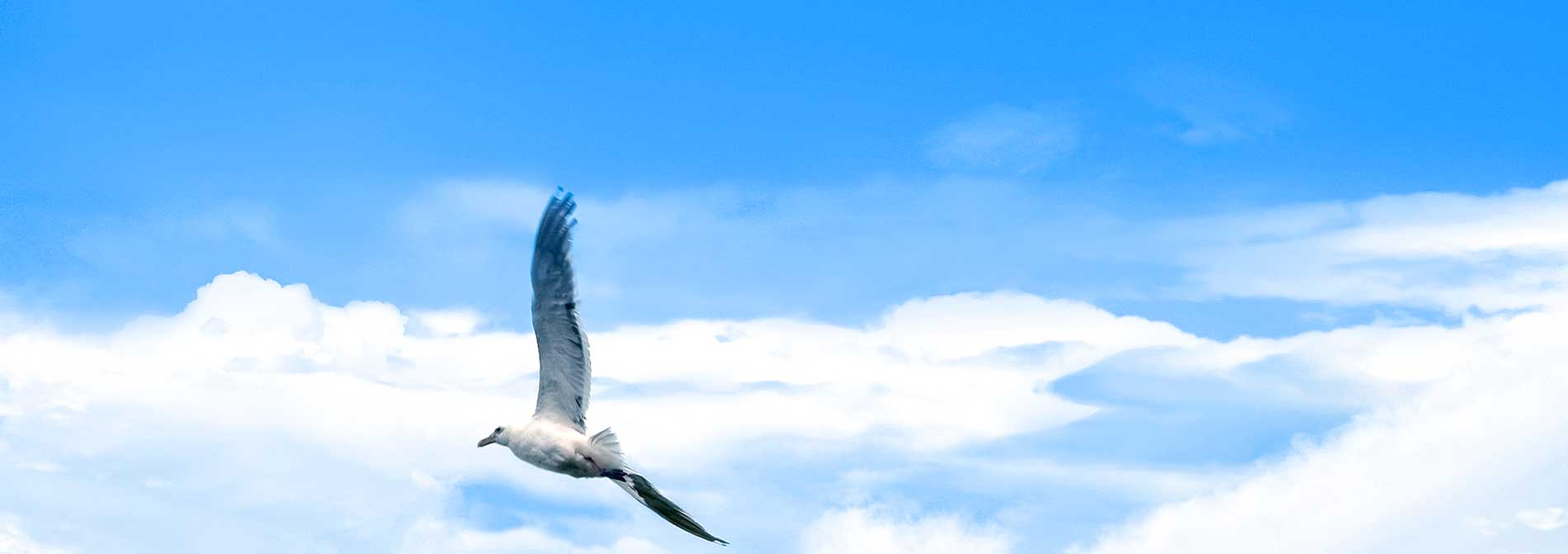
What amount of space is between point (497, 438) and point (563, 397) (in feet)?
5.50

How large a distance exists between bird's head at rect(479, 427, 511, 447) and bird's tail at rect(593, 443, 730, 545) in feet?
6.06

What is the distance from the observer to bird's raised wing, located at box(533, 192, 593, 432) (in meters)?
17.3

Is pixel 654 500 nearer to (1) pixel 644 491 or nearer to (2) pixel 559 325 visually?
(1) pixel 644 491

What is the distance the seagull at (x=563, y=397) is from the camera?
1744 cm

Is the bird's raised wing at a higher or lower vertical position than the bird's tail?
higher

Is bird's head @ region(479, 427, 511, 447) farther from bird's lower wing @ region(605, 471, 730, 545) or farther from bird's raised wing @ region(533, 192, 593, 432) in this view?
bird's lower wing @ region(605, 471, 730, 545)

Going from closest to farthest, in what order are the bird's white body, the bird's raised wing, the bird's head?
the bird's raised wing
the bird's white body
the bird's head

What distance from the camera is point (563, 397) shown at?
18.5 meters

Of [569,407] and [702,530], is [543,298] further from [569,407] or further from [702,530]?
[702,530]

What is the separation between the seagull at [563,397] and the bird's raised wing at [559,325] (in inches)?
0.5

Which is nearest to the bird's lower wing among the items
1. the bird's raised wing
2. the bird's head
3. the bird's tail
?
the bird's tail

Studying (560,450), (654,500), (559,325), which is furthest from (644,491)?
(559,325)

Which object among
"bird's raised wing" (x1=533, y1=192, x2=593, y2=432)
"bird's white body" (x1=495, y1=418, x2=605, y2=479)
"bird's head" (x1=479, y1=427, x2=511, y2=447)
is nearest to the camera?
"bird's raised wing" (x1=533, y1=192, x2=593, y2=432)

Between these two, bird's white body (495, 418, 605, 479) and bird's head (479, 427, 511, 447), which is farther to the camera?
bird's head (479, 427, 511, 447)
